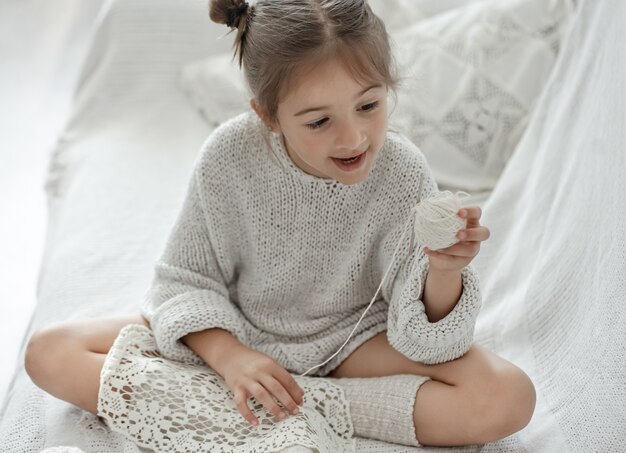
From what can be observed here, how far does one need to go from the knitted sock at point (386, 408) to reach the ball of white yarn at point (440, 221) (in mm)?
258

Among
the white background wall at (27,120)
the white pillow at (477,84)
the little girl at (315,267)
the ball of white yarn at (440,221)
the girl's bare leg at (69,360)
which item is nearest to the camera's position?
the ball of white yarn at (440,221)

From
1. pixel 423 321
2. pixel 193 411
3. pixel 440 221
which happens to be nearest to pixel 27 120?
pixel 193 411

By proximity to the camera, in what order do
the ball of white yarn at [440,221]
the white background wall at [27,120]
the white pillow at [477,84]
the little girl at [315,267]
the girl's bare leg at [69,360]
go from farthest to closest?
the white background wall at [27,120]
the white pillow at [477,84]
the girl's bare leg at [69,360]
the little girl at [315,267]
the ball of white yarn at [440,221]

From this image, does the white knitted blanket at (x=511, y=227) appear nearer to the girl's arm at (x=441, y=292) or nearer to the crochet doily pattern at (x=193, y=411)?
the crochet doily pattern at (x=193, y=411)

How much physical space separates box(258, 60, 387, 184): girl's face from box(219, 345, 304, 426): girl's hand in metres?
0.27

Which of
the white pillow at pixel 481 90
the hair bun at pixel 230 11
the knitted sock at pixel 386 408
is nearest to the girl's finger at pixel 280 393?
the knitted sock at pixel 386 408

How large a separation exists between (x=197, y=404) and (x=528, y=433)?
453 millimetres

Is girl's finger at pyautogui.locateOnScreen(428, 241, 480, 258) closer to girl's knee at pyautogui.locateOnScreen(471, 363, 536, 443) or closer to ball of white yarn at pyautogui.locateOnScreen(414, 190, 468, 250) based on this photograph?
ball of white yarn at pyautogui.locateOnScreen(414, 190, 468, 250)

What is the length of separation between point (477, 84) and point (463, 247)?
0.77 m

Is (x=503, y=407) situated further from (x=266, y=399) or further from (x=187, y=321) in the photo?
(x=187, y=321)

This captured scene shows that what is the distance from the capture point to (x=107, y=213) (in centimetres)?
173

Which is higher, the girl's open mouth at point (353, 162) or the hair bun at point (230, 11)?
the hair bun at point (230, 11)

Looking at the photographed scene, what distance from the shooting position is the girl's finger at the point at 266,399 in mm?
1173

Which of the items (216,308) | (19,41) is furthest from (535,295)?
(19,41)
